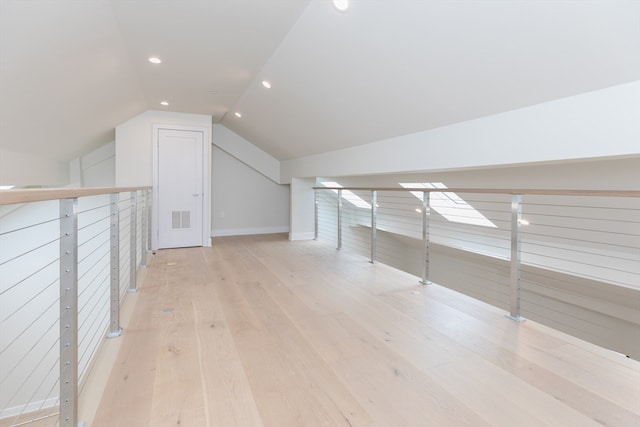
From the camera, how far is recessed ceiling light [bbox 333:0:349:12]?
2.06 metres

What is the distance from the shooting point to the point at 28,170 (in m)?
3.45

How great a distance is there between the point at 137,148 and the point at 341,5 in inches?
149

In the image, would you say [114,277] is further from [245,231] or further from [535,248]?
[245,231]

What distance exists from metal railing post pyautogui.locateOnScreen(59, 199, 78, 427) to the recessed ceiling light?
178 cm

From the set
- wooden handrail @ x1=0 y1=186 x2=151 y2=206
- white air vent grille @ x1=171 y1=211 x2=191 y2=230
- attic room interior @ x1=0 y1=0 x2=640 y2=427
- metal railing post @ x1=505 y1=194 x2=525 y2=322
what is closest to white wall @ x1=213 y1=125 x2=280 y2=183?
attic room interior @ x1=0 y1=0 x2=640 y2=427

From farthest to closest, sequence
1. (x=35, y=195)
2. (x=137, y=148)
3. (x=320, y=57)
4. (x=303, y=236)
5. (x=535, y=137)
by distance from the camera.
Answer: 1. (x=303, y=236)
2. (x=137, y=148)
3. (x=320, y=57)
4. (x=535, y=137)
5. (x=35, y=195)

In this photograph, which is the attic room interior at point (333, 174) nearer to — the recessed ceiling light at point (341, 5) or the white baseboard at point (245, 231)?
the recessed ceiling light at point (341, 5)

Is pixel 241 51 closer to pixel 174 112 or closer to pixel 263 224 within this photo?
pixel 174 112

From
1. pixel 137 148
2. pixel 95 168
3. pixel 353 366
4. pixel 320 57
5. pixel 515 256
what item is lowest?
pixel 353 366

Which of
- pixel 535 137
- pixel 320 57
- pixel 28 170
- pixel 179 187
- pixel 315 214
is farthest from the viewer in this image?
pixel 315 214

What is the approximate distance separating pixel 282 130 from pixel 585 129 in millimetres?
3554

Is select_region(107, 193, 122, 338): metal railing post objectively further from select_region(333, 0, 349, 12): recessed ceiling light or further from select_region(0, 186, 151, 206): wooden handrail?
select_region(333, 0, 349, 12): recessed ceiling light

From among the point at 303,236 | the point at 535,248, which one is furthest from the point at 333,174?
the point at 535,248

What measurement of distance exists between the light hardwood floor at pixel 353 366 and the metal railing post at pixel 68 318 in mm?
161
